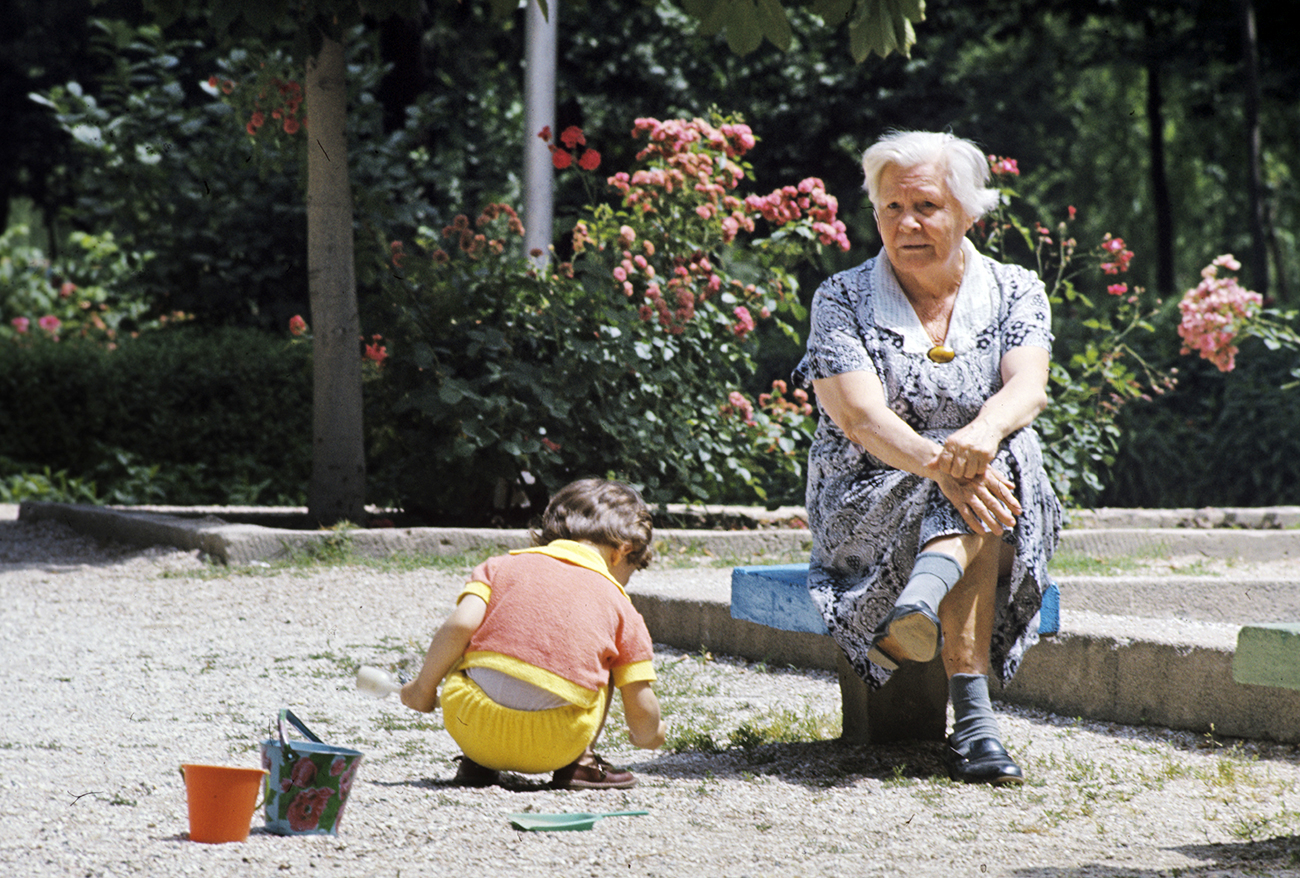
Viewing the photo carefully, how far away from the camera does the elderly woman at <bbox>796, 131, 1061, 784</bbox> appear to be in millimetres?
3047

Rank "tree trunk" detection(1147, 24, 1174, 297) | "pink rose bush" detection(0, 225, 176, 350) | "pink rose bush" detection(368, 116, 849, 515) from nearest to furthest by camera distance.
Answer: "pink rose bush" detection(368, 116, 849, 515), "pink rose bush" detection(0, 225, 176, 350), "tree trunk" detection(1147, 24, 1174, 297)

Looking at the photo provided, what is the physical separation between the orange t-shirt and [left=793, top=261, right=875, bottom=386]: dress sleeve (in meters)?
0.76

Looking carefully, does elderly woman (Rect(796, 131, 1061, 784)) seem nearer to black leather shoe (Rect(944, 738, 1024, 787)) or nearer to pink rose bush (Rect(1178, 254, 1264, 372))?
black leather shoe (Rect(944, 738, 1024, 787))

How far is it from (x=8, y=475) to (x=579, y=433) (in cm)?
561

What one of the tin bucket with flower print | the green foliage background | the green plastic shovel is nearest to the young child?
the green plastic shovel

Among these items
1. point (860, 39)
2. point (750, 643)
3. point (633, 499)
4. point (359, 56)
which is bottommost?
point (750, 643)

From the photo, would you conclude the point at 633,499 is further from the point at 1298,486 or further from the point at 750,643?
the point at 1298,486

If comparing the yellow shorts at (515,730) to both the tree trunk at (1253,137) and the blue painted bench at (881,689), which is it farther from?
the tree trunk at (1253,137)

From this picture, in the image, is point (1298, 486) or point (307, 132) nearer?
point (307, 132)

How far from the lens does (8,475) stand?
10547 millimetres

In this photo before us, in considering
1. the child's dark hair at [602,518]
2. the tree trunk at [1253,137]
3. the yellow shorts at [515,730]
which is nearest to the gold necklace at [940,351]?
the child's dark hair at [602,518]

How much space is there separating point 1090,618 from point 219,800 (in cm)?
255

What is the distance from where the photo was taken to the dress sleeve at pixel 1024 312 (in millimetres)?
3375

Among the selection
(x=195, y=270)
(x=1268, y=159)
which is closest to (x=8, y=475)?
(x=195, y=270)
